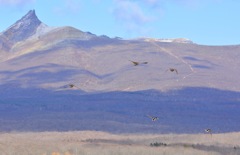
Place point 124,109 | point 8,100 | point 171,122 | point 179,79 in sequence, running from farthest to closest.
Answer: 1. point 179,79
2. point 8,100
3. point 124,109
4. point 171,122

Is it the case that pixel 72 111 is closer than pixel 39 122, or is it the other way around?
pixel 39 122

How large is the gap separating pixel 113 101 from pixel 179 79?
32867 mm

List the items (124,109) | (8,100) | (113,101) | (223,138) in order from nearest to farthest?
(223,138) < (124,109) < (113,101) < (8,100)

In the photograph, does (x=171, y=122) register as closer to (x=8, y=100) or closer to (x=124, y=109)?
(x=124, y=109)

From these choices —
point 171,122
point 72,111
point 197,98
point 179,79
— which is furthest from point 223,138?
point 179,79

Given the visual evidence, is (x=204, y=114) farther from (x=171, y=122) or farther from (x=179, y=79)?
(x=179, y=79)

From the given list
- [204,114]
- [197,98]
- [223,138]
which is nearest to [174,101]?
[197,98]

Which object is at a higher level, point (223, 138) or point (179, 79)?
point (179, 79)

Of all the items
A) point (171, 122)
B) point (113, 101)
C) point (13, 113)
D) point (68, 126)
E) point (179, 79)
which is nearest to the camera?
point (68, 126)

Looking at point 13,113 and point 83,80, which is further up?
point 83,80

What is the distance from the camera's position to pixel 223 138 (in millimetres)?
73625

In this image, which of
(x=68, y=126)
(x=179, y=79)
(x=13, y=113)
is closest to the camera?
(x=68, y=126)

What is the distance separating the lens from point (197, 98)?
177500 millimetres

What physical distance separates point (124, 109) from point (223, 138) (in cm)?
7925
